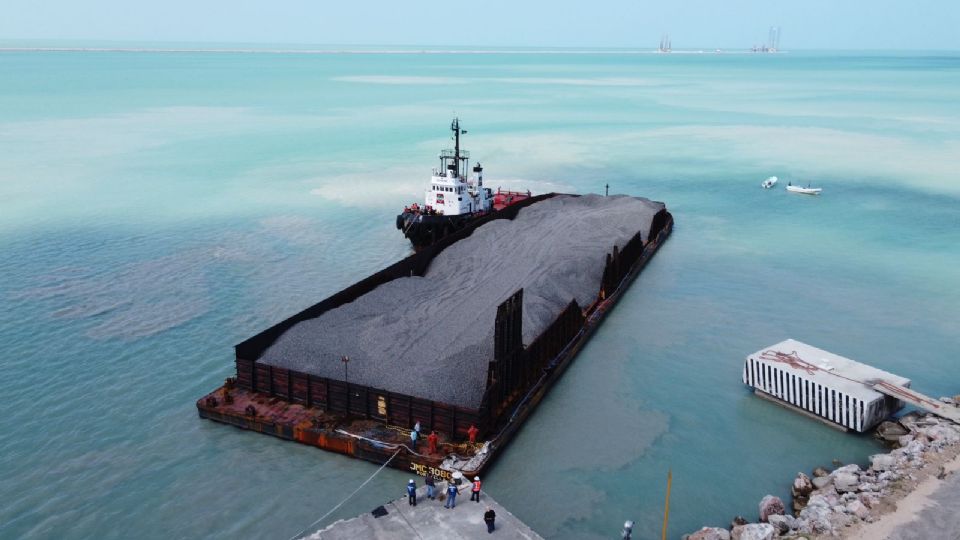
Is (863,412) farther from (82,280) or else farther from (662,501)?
(82,280)

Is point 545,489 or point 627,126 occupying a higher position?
point 627,126

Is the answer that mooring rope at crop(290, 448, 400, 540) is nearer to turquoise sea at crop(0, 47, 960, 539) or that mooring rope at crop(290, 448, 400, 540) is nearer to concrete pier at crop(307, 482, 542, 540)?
turquoise sea at crop(0, 47, 960, 539)

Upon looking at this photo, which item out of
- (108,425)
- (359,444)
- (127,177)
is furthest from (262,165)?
(359,444)

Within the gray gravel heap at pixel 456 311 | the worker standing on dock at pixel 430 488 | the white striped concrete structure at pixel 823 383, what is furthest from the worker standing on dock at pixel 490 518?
the white striped concrete structure at pixel 823 383

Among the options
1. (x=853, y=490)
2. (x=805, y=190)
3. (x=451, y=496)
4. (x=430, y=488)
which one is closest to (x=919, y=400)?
(x=853, y=490)

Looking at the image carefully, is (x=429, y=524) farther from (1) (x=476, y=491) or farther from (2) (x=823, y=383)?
(2) (x=823, y=383)
